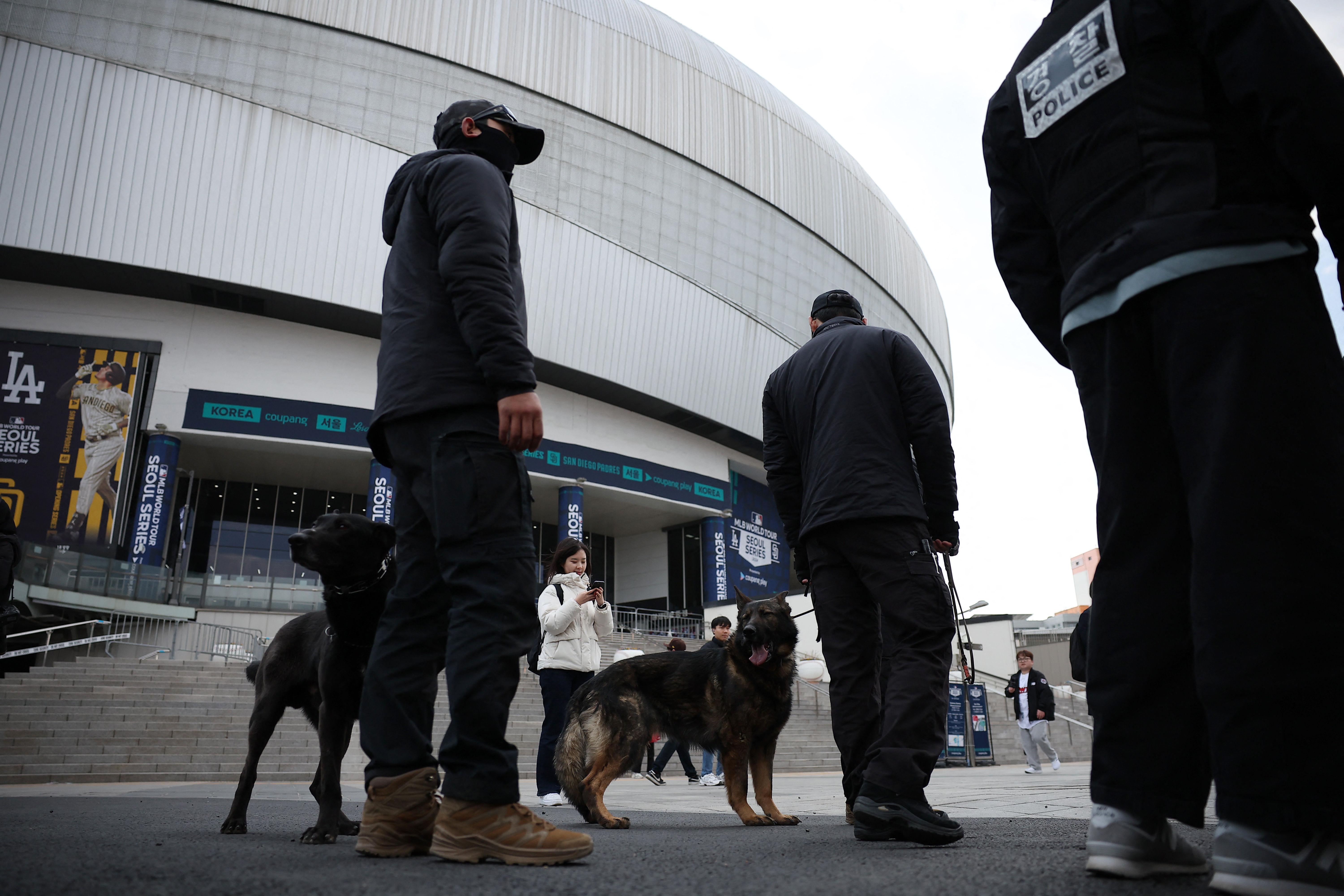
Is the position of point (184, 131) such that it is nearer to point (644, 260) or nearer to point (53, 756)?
point (644, 260)

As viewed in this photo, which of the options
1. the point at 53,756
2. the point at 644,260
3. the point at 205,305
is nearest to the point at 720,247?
the point at 644,260

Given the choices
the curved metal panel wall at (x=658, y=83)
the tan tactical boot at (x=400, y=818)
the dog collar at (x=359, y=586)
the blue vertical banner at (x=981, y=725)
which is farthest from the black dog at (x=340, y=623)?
the curved metal panel wall at (x=658, y=83)

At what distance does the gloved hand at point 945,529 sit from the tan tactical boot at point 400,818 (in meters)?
2.02

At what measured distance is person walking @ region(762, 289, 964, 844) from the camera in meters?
2.87

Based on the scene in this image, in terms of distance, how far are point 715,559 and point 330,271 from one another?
16533 mm

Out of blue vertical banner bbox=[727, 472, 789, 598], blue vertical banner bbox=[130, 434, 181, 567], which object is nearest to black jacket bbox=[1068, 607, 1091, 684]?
blue vertical banner bbox=[130, 434, 181, 567]

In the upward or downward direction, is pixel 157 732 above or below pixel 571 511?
below

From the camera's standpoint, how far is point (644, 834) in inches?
130

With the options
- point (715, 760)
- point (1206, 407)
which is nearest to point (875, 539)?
point (1206, 407)

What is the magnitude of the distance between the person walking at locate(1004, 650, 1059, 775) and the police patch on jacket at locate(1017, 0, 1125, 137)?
10.6 metres

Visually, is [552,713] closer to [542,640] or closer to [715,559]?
[542,640]

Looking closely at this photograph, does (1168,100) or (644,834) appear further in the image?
(644,834)

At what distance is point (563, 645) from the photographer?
21.1 feet

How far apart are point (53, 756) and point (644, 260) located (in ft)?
82.9
